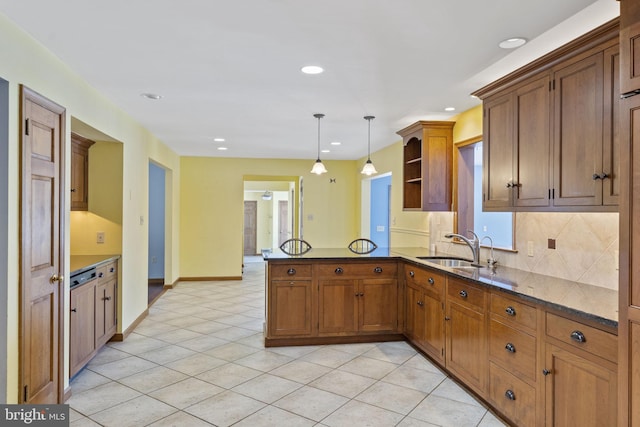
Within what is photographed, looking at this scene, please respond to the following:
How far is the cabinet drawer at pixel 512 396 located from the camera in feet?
7.77

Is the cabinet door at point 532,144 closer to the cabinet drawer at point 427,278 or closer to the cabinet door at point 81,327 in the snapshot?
the cabinet drawer at point 427,278

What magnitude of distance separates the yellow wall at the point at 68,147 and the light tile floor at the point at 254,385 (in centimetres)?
53

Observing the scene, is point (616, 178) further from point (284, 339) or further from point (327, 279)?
point (284, 339)

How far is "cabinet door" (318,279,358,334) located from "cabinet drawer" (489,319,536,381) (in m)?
1.73

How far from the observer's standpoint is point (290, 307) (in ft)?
13.7

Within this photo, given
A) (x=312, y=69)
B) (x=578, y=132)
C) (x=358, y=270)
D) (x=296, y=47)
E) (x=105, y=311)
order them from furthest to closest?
1. (x=358, y=270)
2. (x=105, y=311)
3. (x=312, y=69)
4. (x=296, y=47)
5. (x=578, y=132)

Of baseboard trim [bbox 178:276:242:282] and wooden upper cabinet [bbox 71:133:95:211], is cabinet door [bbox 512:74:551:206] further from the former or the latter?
baseboard trim [bbox 178:276:242:282]

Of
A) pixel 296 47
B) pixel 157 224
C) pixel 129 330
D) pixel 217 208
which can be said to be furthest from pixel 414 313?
pixel 157 224

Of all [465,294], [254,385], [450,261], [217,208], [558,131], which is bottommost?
[254,385]

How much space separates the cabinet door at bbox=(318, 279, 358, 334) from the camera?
4234 millimetres

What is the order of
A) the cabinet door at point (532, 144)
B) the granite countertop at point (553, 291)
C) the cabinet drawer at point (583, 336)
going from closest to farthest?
the cabinet drawer at point (583, 336) → the granite countertop at point (553, 291) → the cabinet door at point (532, 144)

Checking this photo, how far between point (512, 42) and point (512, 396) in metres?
2.21

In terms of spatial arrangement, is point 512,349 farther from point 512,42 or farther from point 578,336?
point 512,42

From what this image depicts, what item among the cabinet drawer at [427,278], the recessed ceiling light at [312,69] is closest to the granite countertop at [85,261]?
the recessed ceiling light at [312,69]
